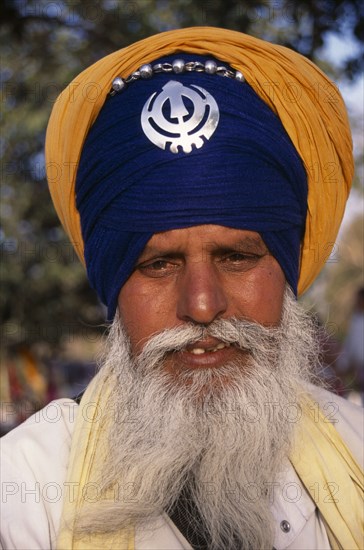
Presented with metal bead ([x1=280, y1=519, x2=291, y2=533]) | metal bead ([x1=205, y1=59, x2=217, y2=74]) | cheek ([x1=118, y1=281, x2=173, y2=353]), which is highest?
metal bead ([x1=205, y1=59, x2=217, y2=74])

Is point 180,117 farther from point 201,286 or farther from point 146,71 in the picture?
point 201,286

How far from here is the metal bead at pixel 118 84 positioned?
247 cm

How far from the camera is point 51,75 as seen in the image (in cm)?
860

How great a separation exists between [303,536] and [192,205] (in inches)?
42.5

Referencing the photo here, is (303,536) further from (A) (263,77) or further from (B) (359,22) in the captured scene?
(B) (359,22)

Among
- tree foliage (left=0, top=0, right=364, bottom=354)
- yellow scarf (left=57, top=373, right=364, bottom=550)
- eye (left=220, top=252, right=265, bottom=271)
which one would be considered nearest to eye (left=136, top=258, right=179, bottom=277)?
eye (left=220, top=252, right=265, bottom=271)

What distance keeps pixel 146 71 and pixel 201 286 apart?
2.44 feet

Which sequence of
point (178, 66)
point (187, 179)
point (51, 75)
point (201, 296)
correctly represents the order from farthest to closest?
point (51, 75), point (178, 66), point (187, 179), point (201, 296)

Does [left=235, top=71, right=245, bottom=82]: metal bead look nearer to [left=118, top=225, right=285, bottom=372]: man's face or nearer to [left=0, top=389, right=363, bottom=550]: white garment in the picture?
[left=118, top=225, right=285, bottom=372]: man's face

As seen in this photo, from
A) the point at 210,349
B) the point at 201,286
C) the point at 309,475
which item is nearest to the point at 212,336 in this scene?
the point at 210,349

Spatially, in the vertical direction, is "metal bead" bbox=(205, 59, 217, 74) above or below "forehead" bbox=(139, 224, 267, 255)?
above

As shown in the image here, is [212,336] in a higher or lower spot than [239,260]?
lower

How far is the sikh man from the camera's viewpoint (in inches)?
89.4

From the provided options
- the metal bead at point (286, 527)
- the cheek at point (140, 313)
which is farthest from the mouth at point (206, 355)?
the metal bead at point (286, 527)
